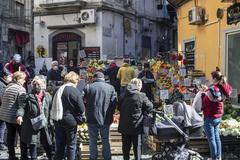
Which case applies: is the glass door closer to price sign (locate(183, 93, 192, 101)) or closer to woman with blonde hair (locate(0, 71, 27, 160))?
price sign (locate(183, 93, 192, 101))

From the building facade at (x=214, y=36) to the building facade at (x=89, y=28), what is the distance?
9518 millimetres

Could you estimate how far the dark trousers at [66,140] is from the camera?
797 cm

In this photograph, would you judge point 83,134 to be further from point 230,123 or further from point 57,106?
point 230,123

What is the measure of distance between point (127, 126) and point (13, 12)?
2635 centimetres

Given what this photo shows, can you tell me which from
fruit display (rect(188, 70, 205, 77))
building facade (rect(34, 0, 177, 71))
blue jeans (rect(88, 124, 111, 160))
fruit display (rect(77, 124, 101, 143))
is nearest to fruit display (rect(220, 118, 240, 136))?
blue jeans (rect(88, 124, 111, 160))

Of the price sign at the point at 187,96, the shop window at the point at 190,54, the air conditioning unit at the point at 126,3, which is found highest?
the air conditioning unit at the point at 126,3

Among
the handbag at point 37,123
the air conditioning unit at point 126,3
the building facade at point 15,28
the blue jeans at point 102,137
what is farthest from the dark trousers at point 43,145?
the building facade at point 15,28

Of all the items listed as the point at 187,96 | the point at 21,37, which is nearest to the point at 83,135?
the point at 187,96

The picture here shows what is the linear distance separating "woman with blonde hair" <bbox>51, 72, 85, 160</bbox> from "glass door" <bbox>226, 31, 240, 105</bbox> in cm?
525

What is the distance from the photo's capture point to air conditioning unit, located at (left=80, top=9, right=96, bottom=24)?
25.1 m

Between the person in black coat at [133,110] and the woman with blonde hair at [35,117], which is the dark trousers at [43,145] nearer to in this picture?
the woman with blonde hair at [35,117]

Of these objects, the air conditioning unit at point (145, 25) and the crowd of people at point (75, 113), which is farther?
the air conditioning unit at point (145, 25)

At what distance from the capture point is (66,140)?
8.10 metres

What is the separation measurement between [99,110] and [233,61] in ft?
16.5
